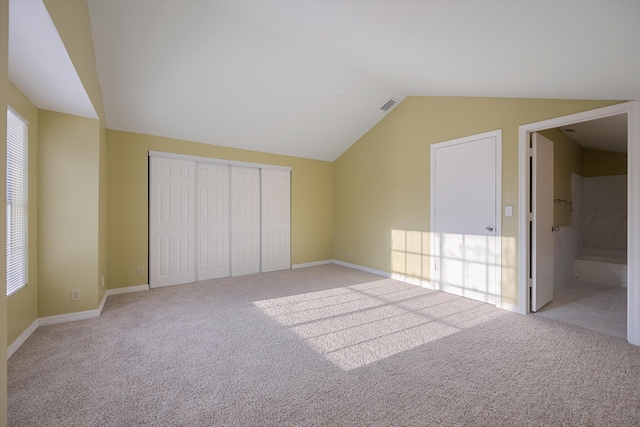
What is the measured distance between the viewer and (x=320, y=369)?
2.10 metres

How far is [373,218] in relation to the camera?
5375 millimetres

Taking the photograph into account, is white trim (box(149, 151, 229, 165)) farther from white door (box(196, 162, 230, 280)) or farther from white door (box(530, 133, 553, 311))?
white door (box(530, 133, 553, 311))

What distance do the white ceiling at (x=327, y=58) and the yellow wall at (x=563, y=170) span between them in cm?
194

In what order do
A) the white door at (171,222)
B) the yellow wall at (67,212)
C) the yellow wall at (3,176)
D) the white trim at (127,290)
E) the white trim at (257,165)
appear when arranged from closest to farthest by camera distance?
the yellow wall at (3,176) < the yellow wall at (67,212) < the white trim at (127,290) < the white door at (171,222) < the white trim at (257,165)

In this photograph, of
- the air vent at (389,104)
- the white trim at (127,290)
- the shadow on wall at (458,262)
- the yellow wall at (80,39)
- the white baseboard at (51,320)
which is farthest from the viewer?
the air vent at (389,104)

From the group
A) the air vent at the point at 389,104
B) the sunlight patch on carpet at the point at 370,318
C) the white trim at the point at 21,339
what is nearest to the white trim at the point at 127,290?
the white trim at the point at 21,339

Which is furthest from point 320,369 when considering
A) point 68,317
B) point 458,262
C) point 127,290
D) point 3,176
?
point 127,290

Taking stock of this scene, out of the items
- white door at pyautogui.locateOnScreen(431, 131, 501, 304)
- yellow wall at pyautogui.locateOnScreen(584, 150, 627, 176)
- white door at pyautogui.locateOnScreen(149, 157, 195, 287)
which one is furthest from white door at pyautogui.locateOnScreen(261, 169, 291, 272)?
yellow wall at pyautogui.locateOnScreen(584, 150, 627, 176)

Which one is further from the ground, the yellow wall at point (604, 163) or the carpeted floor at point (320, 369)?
the yellow wall at point (604, 163)

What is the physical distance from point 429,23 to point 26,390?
3814 millimetres

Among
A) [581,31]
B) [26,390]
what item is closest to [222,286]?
[26,390]

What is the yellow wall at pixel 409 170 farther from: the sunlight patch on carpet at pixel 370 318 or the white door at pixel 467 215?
the sunlight patch on carpet at pixel 370 318

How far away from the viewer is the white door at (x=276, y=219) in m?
5.52

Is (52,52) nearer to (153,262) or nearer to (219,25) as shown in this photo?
(219,25)
